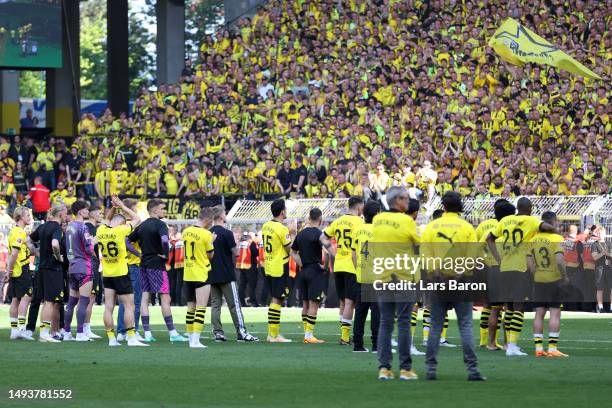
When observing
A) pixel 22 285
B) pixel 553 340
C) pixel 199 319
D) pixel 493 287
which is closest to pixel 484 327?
pixel 493 287

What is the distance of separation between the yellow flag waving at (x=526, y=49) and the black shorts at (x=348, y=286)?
15447 mm

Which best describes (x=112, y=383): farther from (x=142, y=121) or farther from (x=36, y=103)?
(x=36, y=103)

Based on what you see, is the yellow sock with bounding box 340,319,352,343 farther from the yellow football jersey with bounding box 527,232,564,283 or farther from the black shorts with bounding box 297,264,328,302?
the yellow football jersey with bounding box 527,232,564,283

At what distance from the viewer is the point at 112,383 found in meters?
14.4

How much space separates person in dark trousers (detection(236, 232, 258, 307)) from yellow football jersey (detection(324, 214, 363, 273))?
13832 mm

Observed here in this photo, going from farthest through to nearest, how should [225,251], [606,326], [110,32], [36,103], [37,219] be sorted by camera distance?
[36,103] < [110,32] < [37,219] < [606,326] < [225,251]

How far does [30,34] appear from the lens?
44.6 meters

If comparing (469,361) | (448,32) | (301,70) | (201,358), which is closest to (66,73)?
(301,70)

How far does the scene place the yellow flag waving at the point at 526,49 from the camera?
3350 centimetres

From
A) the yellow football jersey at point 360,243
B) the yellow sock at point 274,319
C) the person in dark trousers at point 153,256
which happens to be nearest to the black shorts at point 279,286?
the yellow sock at point 274,319

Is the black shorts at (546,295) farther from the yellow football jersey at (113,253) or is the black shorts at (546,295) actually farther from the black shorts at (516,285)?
the yellow football jersey at (113,253)

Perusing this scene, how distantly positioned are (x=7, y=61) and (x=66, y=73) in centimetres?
871

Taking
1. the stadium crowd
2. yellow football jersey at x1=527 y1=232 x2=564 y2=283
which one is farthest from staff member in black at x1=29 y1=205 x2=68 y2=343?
the stadium crowd

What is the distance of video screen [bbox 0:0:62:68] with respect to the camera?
4419 cm
